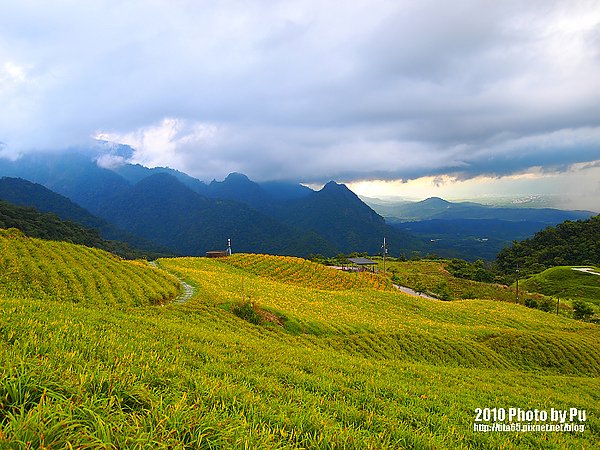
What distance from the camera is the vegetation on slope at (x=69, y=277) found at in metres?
13.9

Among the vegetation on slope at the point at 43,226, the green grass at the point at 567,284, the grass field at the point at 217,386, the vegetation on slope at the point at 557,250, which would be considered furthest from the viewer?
the vegetation on slope at the point at 557,250

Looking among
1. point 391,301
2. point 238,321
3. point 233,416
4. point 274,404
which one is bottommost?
point 391,301

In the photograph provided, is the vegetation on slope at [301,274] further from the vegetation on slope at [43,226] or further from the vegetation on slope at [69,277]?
the vegetation on slope at [43,226]

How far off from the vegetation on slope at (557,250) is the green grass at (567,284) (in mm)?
18364

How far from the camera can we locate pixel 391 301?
34.0 m

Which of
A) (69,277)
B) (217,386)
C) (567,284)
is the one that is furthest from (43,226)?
(567,284)

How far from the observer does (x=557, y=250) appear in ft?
367

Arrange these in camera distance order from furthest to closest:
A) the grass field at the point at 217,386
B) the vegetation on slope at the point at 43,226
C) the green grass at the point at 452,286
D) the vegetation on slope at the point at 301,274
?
1. the vegetation on slope at the point at 43,226
2. the green grass at the point at 452,286
3. the vegetation on slope at the point at 301,274
4. the grass field at the point at 217,386

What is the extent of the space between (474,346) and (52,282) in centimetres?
2299

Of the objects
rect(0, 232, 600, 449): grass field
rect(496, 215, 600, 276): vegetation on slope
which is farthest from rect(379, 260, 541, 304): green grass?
rect(0, 232, 600, 449): grass field

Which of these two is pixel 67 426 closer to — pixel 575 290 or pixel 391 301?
pixel 391 301

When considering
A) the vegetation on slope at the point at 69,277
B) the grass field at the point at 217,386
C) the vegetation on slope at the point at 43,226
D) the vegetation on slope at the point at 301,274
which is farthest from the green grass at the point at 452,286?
the vegetation on slope at the point at 43,226

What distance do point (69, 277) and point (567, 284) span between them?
93.2m

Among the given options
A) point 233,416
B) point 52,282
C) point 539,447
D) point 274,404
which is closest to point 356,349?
point 539,447
